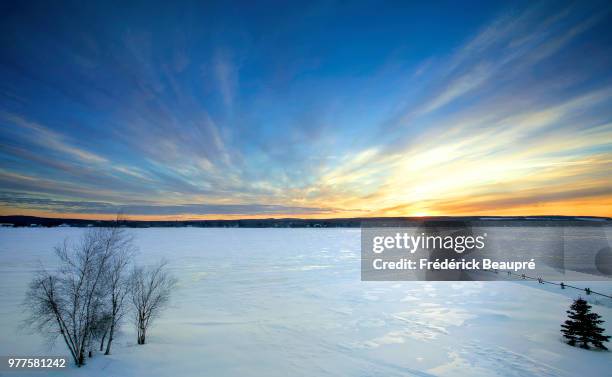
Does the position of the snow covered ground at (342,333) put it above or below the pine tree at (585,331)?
below

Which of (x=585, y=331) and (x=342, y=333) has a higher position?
(x=585, y=331)

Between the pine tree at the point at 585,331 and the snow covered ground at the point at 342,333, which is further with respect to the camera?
the pine tree at the point at 585,331

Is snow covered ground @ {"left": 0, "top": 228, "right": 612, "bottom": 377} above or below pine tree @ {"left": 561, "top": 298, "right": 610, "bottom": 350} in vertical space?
below

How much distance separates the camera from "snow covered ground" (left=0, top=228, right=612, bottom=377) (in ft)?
59.0

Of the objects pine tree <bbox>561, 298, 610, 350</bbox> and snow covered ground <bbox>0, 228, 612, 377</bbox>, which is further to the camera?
pine tree <bbox>561, 298, 610, 350</bbox>

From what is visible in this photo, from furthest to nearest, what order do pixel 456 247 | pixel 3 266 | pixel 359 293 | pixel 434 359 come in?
1. pixel 456 247
2. pixel 3 266
3. pixel 359 293
4. pixel 434 359

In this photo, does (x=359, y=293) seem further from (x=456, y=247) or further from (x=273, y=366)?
(x=456, y=247)

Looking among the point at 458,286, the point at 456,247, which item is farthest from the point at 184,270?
the point at 456,247

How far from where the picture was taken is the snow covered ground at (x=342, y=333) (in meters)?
18.0

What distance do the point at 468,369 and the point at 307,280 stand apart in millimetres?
26015

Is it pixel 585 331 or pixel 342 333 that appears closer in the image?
pixel 585 331

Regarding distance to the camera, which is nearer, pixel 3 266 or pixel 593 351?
pixel 593 351

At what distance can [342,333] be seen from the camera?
23516 mm

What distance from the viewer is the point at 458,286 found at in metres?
40.3
